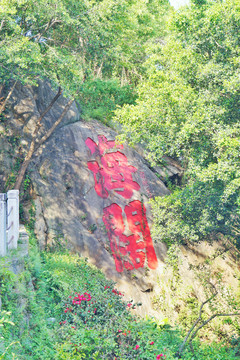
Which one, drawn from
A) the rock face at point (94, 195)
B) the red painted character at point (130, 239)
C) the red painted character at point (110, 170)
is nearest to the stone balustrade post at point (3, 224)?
the rock face at point (94, 195)

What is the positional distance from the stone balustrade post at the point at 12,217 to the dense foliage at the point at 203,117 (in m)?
4.22

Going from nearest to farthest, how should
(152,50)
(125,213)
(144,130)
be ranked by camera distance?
(144,130) → (125,213) → (152,50)

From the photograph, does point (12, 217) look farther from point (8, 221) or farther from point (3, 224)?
point (3, 224)

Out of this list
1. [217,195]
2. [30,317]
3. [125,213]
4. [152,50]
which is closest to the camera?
[30,317]

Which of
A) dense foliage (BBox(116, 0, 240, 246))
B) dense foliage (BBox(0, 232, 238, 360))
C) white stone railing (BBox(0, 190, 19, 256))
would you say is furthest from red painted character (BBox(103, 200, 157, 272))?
white stone railing (BBox(0, 190, 19, 256))

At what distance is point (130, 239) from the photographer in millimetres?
11320

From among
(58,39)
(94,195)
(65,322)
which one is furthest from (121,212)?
(58,39)

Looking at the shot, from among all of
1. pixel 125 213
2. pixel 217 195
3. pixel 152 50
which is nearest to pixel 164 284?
pixel 125 213

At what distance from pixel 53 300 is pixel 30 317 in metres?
1.24

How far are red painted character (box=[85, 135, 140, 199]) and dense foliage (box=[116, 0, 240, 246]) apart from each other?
253cm

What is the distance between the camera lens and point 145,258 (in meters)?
11.2

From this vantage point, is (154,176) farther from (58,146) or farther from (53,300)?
(53,300)

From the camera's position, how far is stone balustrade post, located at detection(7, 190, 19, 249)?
6.38 m

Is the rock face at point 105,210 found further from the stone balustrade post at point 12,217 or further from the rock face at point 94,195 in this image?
the stone balustrade post at point 12,217
